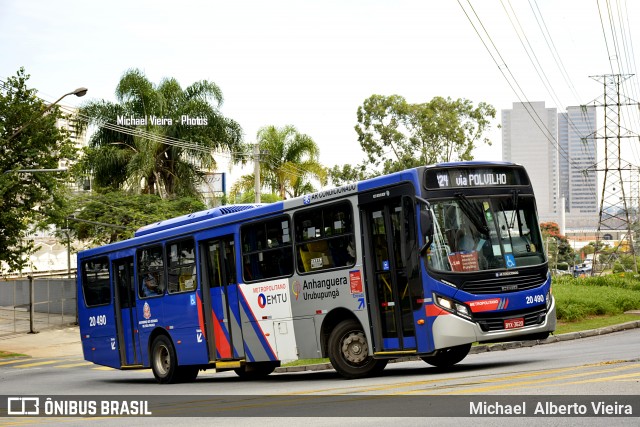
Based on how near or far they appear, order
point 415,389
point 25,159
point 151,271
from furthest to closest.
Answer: point 25,159 < point 151,271 < point 415,389

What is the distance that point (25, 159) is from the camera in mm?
34938

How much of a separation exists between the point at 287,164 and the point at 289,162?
259 millimetres

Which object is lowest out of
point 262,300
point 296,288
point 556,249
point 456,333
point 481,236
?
point 456,333

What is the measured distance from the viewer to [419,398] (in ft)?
36.0

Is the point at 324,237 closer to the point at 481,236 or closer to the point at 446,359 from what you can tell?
the point at 481,236

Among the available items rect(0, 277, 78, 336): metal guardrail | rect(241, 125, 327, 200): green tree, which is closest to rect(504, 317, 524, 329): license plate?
rect(0, 277, 78, 336): metal guardrail

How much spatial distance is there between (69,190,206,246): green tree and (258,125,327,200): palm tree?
7776 mm

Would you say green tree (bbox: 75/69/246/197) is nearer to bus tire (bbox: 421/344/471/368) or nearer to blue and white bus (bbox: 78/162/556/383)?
blue and white bus (bbox: 78/162/556/383)

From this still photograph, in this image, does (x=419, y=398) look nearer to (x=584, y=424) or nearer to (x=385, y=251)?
(x=584, y=424)

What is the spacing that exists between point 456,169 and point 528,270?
75.6 inches

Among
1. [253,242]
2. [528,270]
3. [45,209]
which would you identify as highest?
[45,209]

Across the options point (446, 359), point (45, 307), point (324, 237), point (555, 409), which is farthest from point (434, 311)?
point (45, 307)

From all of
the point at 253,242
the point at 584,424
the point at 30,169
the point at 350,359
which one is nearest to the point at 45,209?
the point at 30,169

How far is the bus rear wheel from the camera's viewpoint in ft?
65.3
